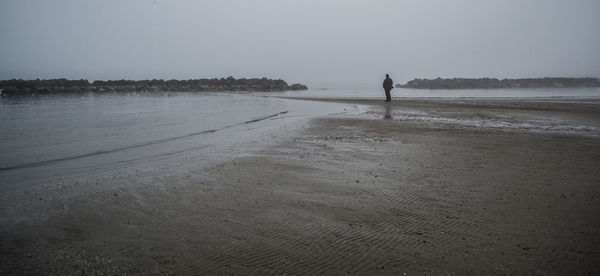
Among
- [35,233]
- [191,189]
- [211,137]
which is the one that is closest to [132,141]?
[211,137]

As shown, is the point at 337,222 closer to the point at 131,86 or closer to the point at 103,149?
the point at 103,149

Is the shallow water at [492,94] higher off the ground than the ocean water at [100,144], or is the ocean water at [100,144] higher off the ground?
the shallow water at [492,94]

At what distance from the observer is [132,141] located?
34.6 feet

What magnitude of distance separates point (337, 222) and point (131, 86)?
217ft

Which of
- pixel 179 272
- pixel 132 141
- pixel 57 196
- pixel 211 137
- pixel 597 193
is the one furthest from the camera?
pixel 211 137

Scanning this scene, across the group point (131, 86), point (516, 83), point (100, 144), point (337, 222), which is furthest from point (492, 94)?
point (131, 86)

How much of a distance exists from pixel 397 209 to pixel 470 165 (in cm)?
311

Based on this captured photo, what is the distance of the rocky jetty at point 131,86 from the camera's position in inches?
1874

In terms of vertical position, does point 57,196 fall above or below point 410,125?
below

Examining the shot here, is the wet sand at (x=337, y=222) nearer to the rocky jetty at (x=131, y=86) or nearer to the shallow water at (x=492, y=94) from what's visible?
the shallow water at (x=492, y=94)

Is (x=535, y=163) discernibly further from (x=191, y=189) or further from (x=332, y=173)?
(x=191, y=189)

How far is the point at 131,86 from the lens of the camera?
60.2 metres

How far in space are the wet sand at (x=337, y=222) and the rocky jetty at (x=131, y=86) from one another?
55.1 metres

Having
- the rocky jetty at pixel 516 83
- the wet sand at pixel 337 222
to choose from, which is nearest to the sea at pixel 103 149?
the wet sand at pixel 337 222
